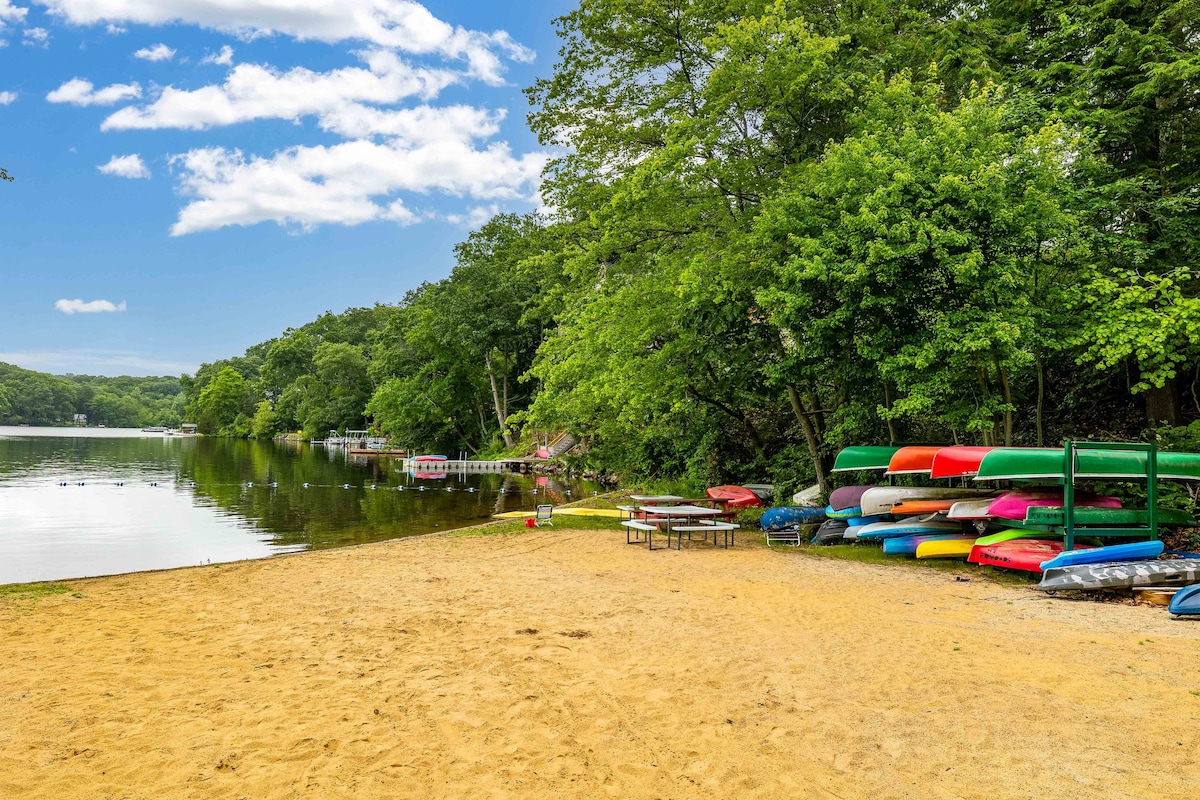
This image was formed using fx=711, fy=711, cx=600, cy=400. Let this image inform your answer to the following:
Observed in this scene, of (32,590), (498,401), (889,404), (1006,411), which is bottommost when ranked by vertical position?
(32,590)

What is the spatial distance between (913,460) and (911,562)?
1.87 metres

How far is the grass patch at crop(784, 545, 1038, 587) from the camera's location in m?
10.6

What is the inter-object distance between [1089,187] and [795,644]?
11898 millimetres

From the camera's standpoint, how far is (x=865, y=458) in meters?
14.1

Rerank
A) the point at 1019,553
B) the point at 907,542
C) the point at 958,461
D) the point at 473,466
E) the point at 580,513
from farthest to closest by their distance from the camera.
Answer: the point at 473,466
the point at 580,513
the point at 907,542
the point at 958,461
the point at 1019,553

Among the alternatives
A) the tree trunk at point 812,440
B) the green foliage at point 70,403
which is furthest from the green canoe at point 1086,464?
the green foliage at point 70,403

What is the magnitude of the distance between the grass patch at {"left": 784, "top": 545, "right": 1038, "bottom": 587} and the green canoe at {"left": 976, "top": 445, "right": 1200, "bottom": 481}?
4.86ft

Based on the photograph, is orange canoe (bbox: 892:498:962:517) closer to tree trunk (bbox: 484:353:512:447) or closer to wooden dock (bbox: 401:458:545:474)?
wooden dock (bbox: 401:458:545:474)

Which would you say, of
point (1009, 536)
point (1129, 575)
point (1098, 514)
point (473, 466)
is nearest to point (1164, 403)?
point (1098, 514)

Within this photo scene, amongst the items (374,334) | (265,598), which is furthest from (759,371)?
(374,334)

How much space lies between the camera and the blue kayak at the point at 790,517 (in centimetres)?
1545

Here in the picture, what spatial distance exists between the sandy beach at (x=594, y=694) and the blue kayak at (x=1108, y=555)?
2.23ft

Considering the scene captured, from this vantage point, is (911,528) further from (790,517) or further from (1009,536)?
(790,517)

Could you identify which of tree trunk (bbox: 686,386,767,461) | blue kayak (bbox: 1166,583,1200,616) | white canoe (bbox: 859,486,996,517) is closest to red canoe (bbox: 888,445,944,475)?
white canoe (bbox: 859,486,996,517)
